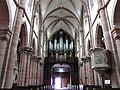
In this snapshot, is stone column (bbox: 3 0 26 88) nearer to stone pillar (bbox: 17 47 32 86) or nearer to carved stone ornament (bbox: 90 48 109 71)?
stone pillar (bbox: 17 47 32 86)

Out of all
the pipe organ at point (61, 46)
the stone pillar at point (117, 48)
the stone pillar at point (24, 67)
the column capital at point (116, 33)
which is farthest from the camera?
the pipe organ at point (61, 46)

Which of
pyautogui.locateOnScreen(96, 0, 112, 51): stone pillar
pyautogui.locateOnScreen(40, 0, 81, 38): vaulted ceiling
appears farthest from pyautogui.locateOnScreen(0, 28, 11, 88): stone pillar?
pyautogui.locateOnScreen(40, 0, 81, 38): vaulted ceiling

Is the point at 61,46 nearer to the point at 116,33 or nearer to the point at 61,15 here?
the point at 61,15

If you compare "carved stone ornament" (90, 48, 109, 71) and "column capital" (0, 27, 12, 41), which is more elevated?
"column capital" (0, 27, 12, 41)

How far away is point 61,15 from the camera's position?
2419cm

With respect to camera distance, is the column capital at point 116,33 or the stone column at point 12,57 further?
the column capital at point 116,33

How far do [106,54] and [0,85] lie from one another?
21.9ft

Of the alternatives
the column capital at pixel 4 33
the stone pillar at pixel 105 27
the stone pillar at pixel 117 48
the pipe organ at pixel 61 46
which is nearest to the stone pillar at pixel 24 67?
the column capital at pixel 4 33

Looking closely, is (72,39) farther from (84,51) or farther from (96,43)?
(96,43)

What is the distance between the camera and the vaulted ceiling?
65.2 ft

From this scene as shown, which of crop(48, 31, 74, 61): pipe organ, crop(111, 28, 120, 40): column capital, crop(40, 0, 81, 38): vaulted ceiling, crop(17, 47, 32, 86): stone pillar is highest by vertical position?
crop(40, 0, 81, 38): vaulted ceiling

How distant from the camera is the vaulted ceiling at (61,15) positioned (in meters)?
19.9

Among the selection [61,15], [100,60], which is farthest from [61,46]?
[100,60]

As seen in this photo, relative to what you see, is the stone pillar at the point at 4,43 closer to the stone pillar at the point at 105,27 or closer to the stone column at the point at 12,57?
the stone column at the point at 12,57
